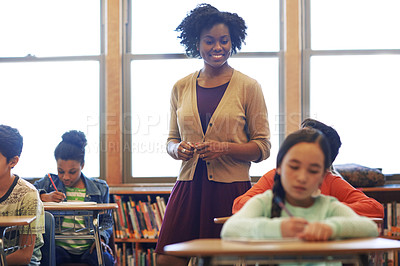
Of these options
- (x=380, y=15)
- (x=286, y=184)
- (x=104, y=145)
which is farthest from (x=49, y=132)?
(x=286, y=184)

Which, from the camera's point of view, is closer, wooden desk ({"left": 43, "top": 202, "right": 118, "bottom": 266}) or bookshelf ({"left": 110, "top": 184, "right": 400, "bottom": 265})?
Answer: wooden desk ({"left": 43, "top": 202, "right": 118, "bottom": 266})

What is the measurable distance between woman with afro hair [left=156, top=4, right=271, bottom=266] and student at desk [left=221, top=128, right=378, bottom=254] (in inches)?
30.5

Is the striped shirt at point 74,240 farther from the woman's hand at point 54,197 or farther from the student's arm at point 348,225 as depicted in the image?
the student's arm at point 348,225

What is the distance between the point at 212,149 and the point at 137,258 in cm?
206

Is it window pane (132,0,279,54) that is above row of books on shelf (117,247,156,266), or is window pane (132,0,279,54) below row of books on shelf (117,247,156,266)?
above

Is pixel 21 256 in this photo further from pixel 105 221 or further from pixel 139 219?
pixel 139 219

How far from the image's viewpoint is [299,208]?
1565 mm

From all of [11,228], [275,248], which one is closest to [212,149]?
[11,228]

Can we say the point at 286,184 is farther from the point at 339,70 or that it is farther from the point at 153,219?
the point at 339,70

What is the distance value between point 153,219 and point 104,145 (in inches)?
31.8

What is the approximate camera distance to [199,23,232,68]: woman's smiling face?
97.3 inches

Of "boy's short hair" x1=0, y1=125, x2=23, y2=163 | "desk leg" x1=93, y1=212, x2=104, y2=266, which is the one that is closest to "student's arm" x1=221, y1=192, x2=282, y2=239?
"boy's short hair" x1=0, y1=125, x2=23, y2=163

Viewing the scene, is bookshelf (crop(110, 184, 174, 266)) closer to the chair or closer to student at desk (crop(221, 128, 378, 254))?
the chair

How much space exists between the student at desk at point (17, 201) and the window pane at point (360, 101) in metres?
2.74
